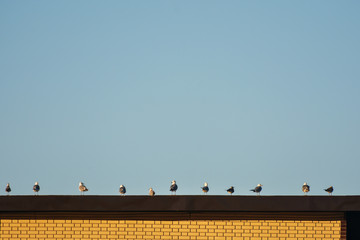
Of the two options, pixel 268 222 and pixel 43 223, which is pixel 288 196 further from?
pixel 43 223

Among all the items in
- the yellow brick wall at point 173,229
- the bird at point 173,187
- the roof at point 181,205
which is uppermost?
the bird at point 173,187

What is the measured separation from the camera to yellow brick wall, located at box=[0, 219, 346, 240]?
24047 millimetres

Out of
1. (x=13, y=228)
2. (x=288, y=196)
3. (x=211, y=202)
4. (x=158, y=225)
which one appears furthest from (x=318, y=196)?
(x=13, y=228)

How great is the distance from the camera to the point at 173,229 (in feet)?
79.7

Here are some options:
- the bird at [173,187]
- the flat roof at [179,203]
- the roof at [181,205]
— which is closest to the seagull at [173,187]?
the bird at [173,187]

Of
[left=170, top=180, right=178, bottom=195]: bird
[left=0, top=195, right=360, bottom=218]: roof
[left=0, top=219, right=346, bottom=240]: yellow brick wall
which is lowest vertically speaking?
[left=0, top=219, right=346, bottom=240]: yellow brick wall

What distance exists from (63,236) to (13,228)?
1430 mm

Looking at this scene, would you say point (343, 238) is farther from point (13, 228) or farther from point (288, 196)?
point (13, 228)

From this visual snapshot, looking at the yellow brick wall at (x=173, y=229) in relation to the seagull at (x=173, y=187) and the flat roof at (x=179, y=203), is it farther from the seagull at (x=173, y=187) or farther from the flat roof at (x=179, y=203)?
the seagull at (x=173, y=187)

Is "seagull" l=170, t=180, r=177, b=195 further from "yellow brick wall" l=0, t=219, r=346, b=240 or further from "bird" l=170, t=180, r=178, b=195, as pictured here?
"yellow brick wall" l=0, t=219, r=346, b=240

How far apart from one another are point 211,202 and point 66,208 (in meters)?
3.97

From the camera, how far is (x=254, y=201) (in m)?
23.9

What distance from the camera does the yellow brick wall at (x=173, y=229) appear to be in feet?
78.9

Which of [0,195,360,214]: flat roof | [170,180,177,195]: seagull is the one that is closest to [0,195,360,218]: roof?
[0,195,360,214]: flat roof
